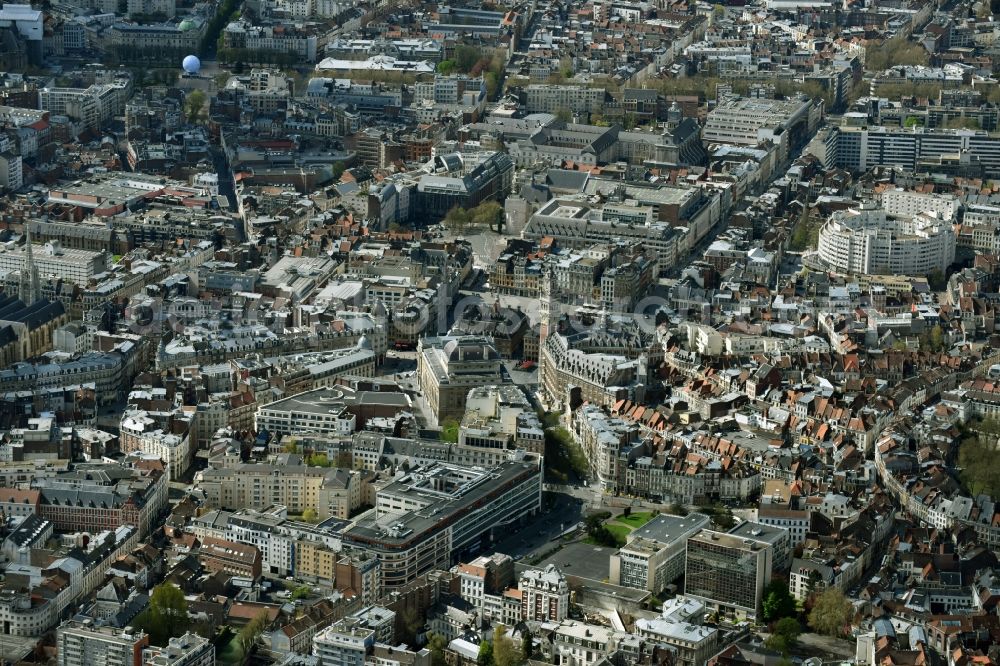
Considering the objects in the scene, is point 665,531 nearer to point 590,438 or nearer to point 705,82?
point 590,438

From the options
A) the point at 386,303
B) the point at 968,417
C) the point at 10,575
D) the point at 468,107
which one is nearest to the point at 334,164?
the point at 468,107

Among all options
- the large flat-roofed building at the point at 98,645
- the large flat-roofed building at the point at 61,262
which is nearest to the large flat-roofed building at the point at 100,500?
the large flat-roofed building at the point at 98,645

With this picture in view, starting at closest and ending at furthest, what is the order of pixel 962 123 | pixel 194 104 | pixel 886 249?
pixel 886 249, pixel 962 123, pixel 194 104

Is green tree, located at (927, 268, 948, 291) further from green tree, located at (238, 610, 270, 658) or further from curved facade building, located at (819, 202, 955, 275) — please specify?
green tree, located at (238, 610, 270, 658)

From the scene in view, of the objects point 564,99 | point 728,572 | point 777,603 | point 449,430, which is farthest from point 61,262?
point 564,99

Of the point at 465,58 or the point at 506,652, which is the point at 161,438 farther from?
the point at 465,58

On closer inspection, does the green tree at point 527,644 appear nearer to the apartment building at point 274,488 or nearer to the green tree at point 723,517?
the green tree at point 723,517

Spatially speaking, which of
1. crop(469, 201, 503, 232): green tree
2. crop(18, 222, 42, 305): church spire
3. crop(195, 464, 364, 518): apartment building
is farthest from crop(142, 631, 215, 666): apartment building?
crop(469, 201, 503, 232): green tree
